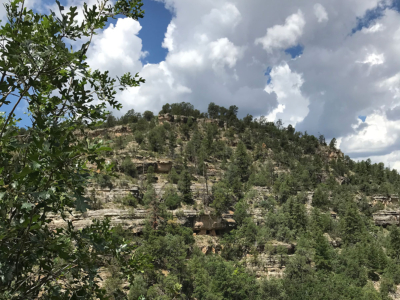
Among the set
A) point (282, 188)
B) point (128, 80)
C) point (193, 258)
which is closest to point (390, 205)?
point (282, 188)

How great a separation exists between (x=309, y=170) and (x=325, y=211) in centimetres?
1482

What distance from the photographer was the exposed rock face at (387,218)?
46.1 metres

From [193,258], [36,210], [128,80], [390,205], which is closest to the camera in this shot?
[36,210]

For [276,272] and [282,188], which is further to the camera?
[282,188]

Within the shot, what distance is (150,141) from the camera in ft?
174

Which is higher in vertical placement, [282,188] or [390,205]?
[282,188]

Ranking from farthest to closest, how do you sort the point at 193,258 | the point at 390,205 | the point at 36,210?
the point at 390,205, the point at 193,258, the point at 36,210

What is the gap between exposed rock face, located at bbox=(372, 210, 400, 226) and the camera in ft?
151

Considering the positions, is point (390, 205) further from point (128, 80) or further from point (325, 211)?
point (128, 80)

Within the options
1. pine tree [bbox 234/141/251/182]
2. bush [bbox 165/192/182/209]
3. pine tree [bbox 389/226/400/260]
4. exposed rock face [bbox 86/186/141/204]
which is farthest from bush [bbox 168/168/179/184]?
pine tree [bbox 389/226/400/260]

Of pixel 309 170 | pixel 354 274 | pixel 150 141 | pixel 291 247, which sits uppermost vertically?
pixel 150 141

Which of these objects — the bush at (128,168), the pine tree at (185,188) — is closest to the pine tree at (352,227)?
the pine tree at (185,188)

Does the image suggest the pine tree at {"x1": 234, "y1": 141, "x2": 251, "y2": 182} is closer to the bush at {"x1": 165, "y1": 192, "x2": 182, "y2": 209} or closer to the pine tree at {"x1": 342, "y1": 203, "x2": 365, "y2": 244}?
the bush at {"x1": 165, "y1": 192, "x2": 182, "y2": 209}

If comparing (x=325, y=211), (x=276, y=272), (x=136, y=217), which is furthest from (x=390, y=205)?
(x=136, y=217)
